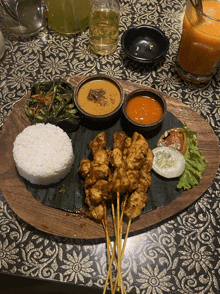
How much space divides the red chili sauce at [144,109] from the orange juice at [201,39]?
3.02 ft

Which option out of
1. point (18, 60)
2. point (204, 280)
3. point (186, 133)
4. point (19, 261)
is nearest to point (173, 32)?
point (186, 133)

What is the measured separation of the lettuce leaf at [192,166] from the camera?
3043 millimetres

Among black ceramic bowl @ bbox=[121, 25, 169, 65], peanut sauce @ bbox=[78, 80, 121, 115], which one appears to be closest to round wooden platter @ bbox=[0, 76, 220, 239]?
peanut sauce @ bbox=[78, 80, 121, 115]

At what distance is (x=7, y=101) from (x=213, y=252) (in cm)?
342

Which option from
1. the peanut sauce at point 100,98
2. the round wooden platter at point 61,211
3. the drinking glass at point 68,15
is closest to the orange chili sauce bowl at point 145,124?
the peanut sauce at point 100,98

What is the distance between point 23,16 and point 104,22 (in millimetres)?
1327

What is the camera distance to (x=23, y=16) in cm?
416

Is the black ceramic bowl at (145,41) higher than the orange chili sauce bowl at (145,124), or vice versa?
the black ceramic bowl at (145,41)

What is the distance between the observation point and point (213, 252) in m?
2.96

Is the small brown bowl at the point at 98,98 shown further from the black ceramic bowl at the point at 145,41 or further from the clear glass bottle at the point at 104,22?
the clear glass bottle at the point at 104,22

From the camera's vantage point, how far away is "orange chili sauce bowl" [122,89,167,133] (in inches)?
122

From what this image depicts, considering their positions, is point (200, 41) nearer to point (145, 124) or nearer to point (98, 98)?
point (145, 124)

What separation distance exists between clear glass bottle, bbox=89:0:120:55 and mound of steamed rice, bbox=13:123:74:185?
180 centimetres

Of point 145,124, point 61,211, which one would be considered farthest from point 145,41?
point 61,211
